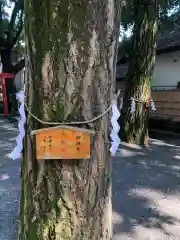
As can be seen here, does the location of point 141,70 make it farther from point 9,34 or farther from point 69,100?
point 9,34

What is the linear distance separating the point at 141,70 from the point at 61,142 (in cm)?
533

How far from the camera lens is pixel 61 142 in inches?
60.7

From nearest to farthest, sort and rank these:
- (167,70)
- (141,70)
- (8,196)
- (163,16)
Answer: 1. (8,196)
2. (141,70)
3. (163,16)
4. (167,70)

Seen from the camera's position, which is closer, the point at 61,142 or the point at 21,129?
the point at 61,142

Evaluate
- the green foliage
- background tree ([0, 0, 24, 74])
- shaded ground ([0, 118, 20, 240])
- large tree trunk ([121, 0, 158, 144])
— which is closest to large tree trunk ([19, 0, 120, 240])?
shaded ground ([0, 118, 20, 240])

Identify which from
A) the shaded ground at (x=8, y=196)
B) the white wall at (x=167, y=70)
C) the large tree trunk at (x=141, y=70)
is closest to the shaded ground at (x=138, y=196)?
the shaded ground at (x=8, y=196)

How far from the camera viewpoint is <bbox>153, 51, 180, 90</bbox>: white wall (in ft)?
35.9

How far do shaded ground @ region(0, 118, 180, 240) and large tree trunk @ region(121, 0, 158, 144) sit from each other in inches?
33.3

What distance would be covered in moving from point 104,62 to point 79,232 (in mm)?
935

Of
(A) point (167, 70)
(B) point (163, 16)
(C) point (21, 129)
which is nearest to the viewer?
(C) point (21, 129)

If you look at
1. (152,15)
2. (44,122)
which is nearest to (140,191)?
(44,122)

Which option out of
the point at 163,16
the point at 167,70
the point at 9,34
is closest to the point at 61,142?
the point at 167,70

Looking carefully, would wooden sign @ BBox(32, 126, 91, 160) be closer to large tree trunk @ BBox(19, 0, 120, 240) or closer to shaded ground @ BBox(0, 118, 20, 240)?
large tree trunk @ BBox(19, 0, 120, 240)

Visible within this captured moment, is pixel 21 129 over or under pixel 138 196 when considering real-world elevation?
over
